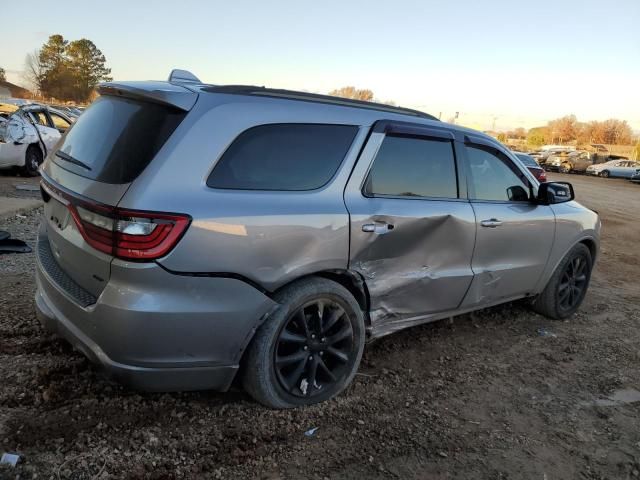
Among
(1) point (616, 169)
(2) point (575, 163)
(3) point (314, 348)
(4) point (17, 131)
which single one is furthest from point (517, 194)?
(2) point (575, 163)

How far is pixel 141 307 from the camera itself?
7.82 feet

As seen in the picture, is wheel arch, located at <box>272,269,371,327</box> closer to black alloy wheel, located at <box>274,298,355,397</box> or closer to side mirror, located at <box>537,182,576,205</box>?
black alloy wheel, located at <box>274,298,355,397</box>

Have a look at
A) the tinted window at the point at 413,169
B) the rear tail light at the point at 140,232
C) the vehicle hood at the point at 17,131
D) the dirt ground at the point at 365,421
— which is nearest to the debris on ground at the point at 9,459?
the dirt ground at the point at 365,421

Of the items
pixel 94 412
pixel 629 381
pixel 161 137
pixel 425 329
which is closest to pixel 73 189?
pixel 161 137

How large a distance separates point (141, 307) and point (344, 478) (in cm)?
125

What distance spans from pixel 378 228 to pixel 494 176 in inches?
59.0

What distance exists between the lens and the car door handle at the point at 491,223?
3840 mm

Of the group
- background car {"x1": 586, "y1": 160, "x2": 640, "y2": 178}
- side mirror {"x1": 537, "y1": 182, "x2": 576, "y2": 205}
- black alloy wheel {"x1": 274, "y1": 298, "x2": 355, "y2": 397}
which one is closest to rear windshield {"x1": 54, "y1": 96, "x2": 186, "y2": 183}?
black alloy wheel {"x1": 274, "y1": 298, "x2": 355, "y2": 397}

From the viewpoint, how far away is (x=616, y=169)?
3756 cm

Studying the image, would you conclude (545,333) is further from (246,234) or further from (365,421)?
(246,234)

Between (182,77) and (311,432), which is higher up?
(182,77)

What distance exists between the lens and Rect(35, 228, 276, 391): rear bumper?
7.86 feet

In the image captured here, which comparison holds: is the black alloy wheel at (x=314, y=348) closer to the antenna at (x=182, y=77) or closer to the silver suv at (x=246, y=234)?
the silver suv at (x=246, y=234)

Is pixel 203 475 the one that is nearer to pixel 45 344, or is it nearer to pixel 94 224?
pixel 94 224
